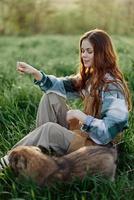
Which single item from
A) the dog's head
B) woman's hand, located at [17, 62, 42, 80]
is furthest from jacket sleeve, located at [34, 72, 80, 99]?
the dog's head

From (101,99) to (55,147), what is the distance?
0.47 metres

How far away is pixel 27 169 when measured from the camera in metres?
4.08

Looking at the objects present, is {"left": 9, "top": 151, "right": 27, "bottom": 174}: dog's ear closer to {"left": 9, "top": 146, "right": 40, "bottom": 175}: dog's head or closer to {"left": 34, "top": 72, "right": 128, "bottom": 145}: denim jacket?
{"left": 9, "top": 146, "right": 40, "bottom": 175}: dog's head

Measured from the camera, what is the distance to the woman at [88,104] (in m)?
4.33

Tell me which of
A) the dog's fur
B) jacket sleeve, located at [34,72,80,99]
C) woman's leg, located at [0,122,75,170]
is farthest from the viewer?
jacket sleeve, located at [34,72,80,99]

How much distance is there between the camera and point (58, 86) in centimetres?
489

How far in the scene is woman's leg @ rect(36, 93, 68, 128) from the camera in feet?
15.5

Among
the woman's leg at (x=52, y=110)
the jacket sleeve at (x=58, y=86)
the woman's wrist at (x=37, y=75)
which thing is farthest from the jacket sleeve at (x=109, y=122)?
the woman's wrist at (x=37, y=75)

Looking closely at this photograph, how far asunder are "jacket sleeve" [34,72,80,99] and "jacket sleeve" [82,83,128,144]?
0.54 metres

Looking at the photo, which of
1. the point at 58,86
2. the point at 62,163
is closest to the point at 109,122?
the point at 62,163

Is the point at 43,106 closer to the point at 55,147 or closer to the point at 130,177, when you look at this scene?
the point at 55,147

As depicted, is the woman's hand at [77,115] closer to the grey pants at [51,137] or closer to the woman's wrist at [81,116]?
the woman's wrist at [81,116]

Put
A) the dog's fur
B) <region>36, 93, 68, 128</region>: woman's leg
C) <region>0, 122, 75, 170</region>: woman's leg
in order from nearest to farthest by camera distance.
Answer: the dog's fur
<region>0, 122, 75, 170</region>: woman's leg
<region>36, 93, 68, 128</region>: woman's leg

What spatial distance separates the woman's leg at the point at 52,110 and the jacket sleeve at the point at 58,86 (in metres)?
0.06
